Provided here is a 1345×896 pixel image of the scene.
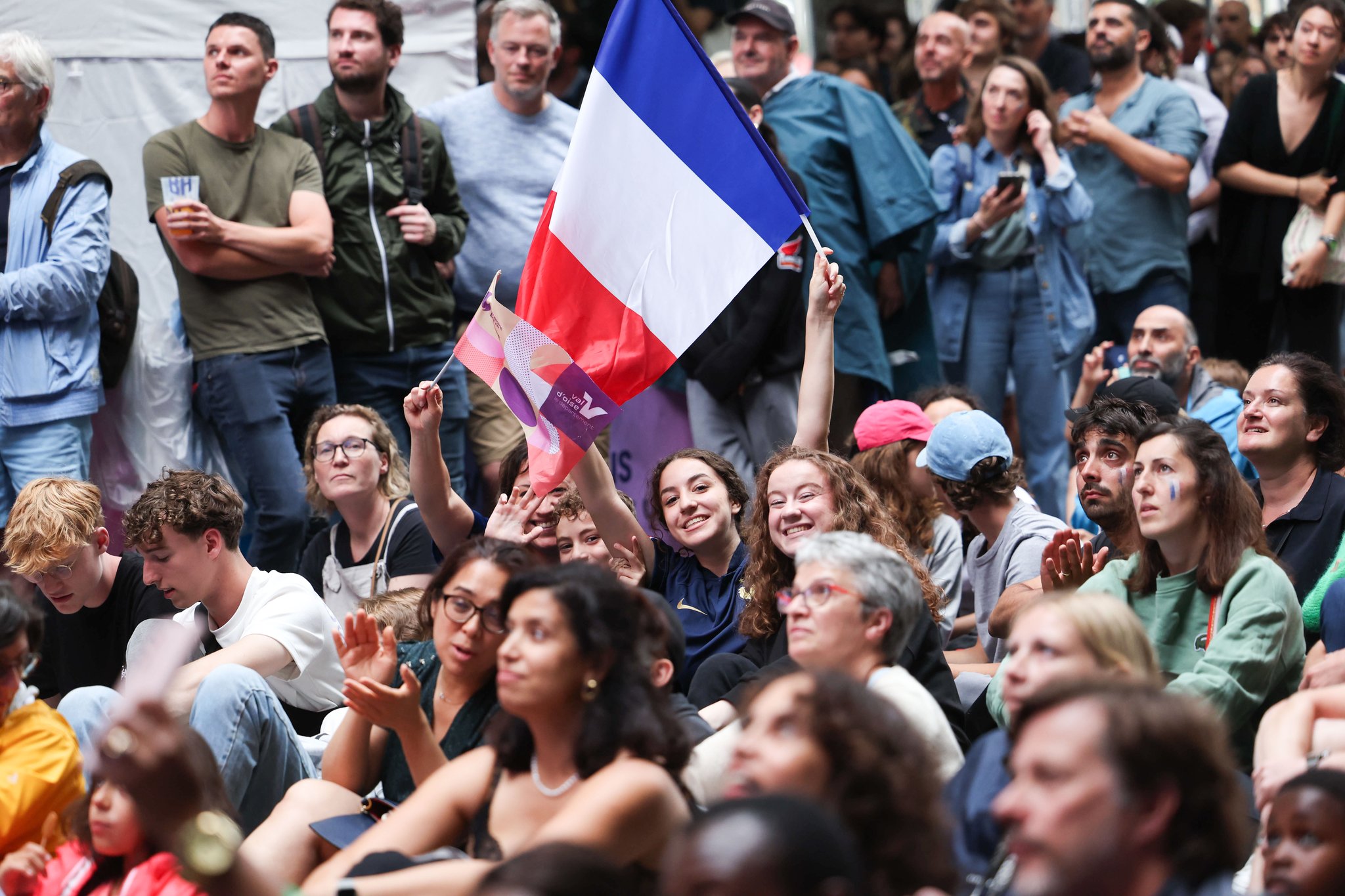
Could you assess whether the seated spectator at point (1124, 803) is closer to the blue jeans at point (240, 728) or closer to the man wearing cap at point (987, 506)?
the blue jeans at point (240, 728)

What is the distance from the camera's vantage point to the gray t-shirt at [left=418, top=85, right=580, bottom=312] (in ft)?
22.7

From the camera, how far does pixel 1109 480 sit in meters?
5.07

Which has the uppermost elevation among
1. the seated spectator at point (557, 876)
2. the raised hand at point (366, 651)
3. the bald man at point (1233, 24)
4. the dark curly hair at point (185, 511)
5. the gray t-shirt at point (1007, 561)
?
the bald man at point (1233, 24)

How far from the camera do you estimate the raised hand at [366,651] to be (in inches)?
157

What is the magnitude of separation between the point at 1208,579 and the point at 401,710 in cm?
205

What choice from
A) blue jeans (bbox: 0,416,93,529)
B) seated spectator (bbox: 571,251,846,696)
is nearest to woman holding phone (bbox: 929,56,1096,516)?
seated spectator (bbox: 571,251,846,696)

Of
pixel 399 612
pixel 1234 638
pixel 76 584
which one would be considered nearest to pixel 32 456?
pixel 76 584

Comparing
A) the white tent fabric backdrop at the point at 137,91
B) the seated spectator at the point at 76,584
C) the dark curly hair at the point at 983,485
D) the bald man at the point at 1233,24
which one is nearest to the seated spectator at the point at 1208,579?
the dark curly hair at the point at 983,485

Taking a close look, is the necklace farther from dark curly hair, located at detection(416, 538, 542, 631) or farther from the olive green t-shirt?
the olive green t-shirt

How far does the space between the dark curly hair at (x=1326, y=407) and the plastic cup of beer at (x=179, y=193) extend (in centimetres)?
383

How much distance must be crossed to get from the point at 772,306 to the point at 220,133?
2.22 metres

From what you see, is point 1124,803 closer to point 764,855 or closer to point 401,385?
point 764,855

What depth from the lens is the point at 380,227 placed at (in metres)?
6.45

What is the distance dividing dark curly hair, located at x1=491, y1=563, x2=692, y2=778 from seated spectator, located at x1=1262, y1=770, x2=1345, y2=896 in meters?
1.16
